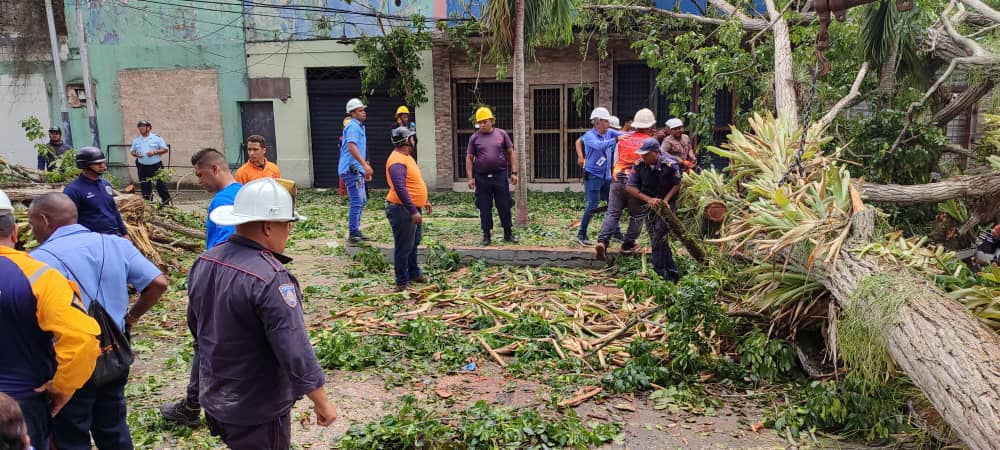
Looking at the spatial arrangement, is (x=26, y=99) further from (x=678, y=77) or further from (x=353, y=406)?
(x=353, y=406)

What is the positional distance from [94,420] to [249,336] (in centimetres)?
134

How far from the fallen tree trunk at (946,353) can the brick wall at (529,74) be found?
39.3 feet

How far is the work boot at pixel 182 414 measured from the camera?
171 inches

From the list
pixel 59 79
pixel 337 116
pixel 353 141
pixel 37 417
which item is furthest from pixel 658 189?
pixel 59 79

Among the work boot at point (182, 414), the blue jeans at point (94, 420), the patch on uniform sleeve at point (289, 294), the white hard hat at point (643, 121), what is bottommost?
the work boot at point (182, 414)

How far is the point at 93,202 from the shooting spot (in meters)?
5.88

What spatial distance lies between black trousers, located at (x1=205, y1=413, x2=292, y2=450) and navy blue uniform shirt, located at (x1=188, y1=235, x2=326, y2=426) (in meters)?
0.06

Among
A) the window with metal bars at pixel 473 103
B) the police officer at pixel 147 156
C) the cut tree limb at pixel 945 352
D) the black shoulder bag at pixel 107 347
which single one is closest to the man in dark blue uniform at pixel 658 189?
the cut tree limb at pixel 945 352

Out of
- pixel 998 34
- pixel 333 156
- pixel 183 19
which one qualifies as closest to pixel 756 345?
pixel 998 34

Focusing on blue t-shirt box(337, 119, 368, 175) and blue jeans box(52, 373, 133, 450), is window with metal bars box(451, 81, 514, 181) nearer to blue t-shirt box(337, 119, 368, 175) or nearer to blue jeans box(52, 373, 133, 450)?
blue t-shirt box(337, 119, 368, 175)

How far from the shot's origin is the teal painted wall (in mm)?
17359

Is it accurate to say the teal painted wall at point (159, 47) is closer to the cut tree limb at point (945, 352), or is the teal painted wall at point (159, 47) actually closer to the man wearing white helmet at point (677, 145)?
the man wearing white helmet at point (677, 145)

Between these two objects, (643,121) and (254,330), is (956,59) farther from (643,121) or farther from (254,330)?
(254,330)

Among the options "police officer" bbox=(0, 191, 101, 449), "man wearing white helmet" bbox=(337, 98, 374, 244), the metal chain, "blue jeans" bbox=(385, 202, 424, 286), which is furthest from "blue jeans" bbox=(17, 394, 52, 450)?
"man wearing white helmet" bbox=(337, 98, 374, 244)
